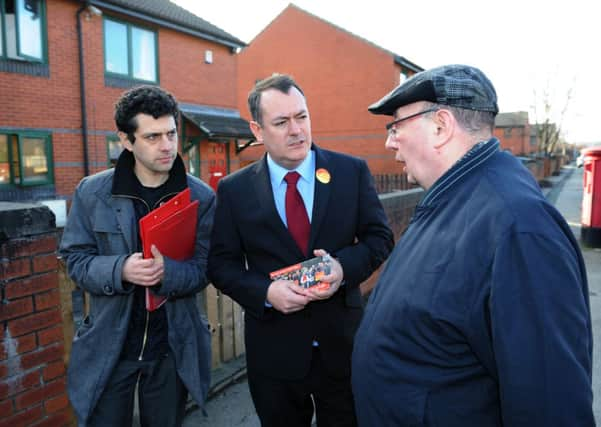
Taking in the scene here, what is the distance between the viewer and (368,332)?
5.46ft

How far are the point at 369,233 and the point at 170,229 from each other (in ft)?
3.39

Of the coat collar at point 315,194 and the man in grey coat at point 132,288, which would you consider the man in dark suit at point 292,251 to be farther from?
the man in grey coat at point 132,288

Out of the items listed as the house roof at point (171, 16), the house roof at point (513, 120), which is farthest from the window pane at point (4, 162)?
the house roof at point (513, 120)

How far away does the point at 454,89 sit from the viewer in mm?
1506

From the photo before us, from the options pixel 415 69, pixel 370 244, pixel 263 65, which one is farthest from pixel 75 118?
pixel 415 69

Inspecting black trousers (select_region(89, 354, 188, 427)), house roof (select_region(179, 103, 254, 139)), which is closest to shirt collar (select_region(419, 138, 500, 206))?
black trousers (select_region(89, 354, 188, 427))

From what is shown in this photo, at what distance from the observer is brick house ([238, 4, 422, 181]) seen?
24531 mm

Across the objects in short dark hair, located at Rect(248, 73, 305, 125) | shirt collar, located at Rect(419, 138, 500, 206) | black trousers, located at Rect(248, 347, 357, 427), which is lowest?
black trousers, located at Rect(248, 347, 357, 427)

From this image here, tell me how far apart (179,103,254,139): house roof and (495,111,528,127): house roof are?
183 ft

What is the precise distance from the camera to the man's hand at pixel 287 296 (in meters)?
2.15

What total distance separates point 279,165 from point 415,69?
1036 inches

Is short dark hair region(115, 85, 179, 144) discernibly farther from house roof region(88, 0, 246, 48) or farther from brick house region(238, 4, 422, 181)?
brick house region(238, 4, 422, 181)

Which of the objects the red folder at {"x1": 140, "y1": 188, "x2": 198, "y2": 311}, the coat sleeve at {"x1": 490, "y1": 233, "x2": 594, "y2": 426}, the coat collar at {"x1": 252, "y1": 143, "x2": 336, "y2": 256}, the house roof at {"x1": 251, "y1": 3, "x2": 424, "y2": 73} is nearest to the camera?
the coat sleeve at {"x1": 490, "y1": 233, "x2": 594, "y2": 426}

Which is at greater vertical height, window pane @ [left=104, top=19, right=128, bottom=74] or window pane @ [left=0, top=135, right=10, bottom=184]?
window pane @ [left=104, top=19, right=128, bottom=74]
